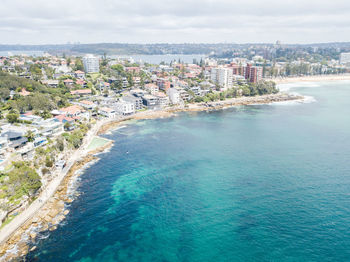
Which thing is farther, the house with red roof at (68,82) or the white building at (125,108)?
the house with red roof at (68,82)

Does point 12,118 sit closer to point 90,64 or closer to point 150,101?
point 150,101

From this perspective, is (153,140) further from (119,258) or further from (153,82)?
(153,82)

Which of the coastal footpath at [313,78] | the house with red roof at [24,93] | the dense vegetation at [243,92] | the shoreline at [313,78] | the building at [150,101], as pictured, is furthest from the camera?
the coastal footpath at [313,78]

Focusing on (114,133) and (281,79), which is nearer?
(114,133)

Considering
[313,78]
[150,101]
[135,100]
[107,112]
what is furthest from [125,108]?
[313,78]

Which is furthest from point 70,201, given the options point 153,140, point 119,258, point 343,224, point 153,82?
point 153,82

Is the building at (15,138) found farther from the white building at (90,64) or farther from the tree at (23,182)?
the white building at (90,64)

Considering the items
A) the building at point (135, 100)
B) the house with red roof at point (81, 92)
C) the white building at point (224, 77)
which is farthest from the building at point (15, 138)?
the white building at point (224, 77)

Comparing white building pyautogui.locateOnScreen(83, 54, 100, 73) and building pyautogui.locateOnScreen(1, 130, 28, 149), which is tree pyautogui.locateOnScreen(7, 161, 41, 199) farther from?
white building pyautogui.locateOnScreen(83, 54, 100, 73)
